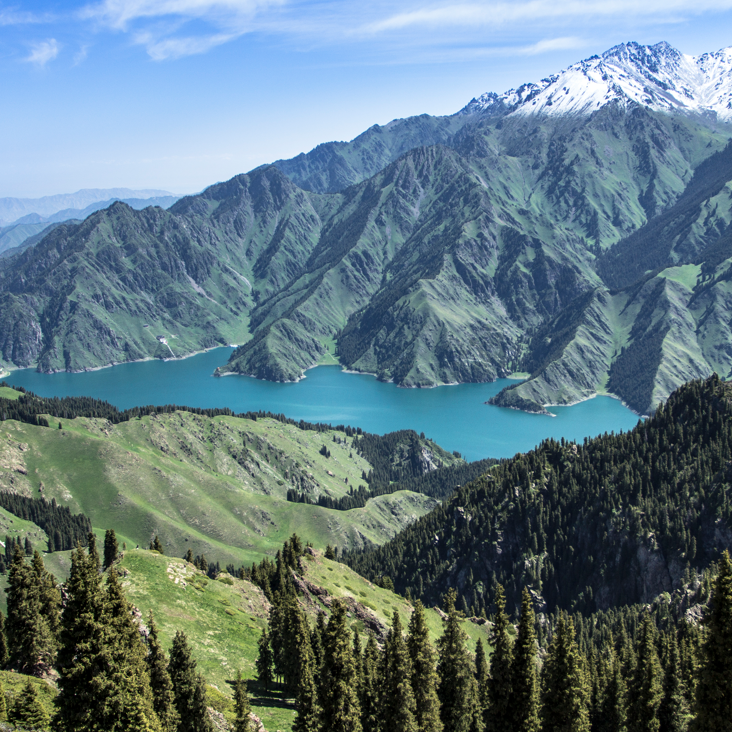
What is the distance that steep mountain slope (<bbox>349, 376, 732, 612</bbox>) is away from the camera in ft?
546

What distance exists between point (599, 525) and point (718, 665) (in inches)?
5926

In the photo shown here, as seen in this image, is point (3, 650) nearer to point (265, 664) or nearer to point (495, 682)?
point (265, 664)

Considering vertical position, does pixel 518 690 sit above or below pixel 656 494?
below

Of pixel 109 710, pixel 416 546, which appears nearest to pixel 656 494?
pixel 416 546

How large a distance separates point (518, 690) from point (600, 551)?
462ft

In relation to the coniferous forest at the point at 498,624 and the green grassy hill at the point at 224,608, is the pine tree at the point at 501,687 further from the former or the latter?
the green grassy hill at the point at 224,608

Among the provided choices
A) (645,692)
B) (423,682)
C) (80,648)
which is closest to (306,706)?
(423,682)

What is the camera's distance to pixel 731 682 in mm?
35719

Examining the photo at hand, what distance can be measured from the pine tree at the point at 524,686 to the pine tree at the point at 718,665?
36.8 ft

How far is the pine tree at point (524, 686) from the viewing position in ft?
150

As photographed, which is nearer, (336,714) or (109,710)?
(109,710)

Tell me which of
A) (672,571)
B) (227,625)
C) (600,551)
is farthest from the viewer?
(600,551)

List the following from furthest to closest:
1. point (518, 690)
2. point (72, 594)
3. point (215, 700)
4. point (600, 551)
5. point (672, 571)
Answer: point (600, 551) → point (672, 571) → point (215, 700) → point (518, 690) → point (72, 594)

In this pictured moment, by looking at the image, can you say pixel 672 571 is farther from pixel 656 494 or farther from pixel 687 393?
pixel 687 393
